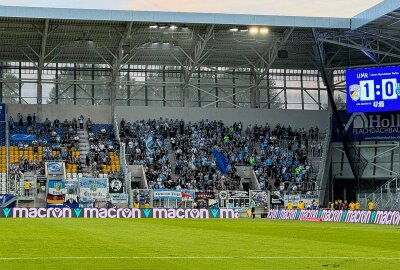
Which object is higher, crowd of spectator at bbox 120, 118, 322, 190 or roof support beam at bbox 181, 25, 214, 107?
roof support beam at bbox 181, 25, 214, 107

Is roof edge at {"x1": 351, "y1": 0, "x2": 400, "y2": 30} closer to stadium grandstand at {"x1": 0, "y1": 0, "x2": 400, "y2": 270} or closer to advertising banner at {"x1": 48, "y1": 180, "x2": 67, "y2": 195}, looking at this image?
stadium grandstand at {"x1": 0, "y1": 0, "x2": 400, "y2": 270}

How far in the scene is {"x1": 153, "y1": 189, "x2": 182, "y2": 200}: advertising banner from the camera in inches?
2660

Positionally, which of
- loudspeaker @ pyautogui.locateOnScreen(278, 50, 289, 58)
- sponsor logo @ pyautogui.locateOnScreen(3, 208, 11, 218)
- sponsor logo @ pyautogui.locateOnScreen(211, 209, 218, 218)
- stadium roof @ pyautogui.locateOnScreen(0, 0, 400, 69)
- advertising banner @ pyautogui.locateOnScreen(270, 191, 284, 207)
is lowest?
sponsor logo @ pyautogui.locateOnScreen(211, 209, 218, 218)

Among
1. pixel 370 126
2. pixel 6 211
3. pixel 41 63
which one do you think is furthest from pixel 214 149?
pixel 6 211

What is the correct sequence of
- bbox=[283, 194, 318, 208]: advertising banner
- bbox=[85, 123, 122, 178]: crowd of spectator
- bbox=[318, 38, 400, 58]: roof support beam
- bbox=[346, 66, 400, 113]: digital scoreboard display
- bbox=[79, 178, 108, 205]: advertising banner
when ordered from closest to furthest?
bbox=[79, 178, 108, 205]: advertising banner < bbox=[283, 194, 318, 208]: advertising banner < bbox=[346, 66, 400, 113]: digital scoreboard display < bbox=[85, 123, 122, 178]: crowd of spectator < bbox=[318, 38, 400, 58]: roof support beam

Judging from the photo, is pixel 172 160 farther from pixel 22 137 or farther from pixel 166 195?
pixel 22 137

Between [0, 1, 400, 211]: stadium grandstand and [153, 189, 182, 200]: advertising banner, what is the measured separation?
81mm

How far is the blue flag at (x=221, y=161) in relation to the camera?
7594cm

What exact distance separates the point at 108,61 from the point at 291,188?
68.2ft

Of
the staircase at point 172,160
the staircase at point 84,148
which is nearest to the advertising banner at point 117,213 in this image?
the staircase at point 84,148

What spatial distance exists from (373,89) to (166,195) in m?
19.8

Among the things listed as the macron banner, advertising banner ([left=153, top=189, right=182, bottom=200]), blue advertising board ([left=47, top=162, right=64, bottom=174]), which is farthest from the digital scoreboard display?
blue advertising board ([left=47, top=162, right=64, bottom=174])

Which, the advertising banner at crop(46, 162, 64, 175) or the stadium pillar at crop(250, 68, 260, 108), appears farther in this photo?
the stadium pillar at crop(250, 68, 260, 108)

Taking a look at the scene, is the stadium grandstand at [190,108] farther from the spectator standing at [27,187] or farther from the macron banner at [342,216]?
the macron banner at [342,216]
